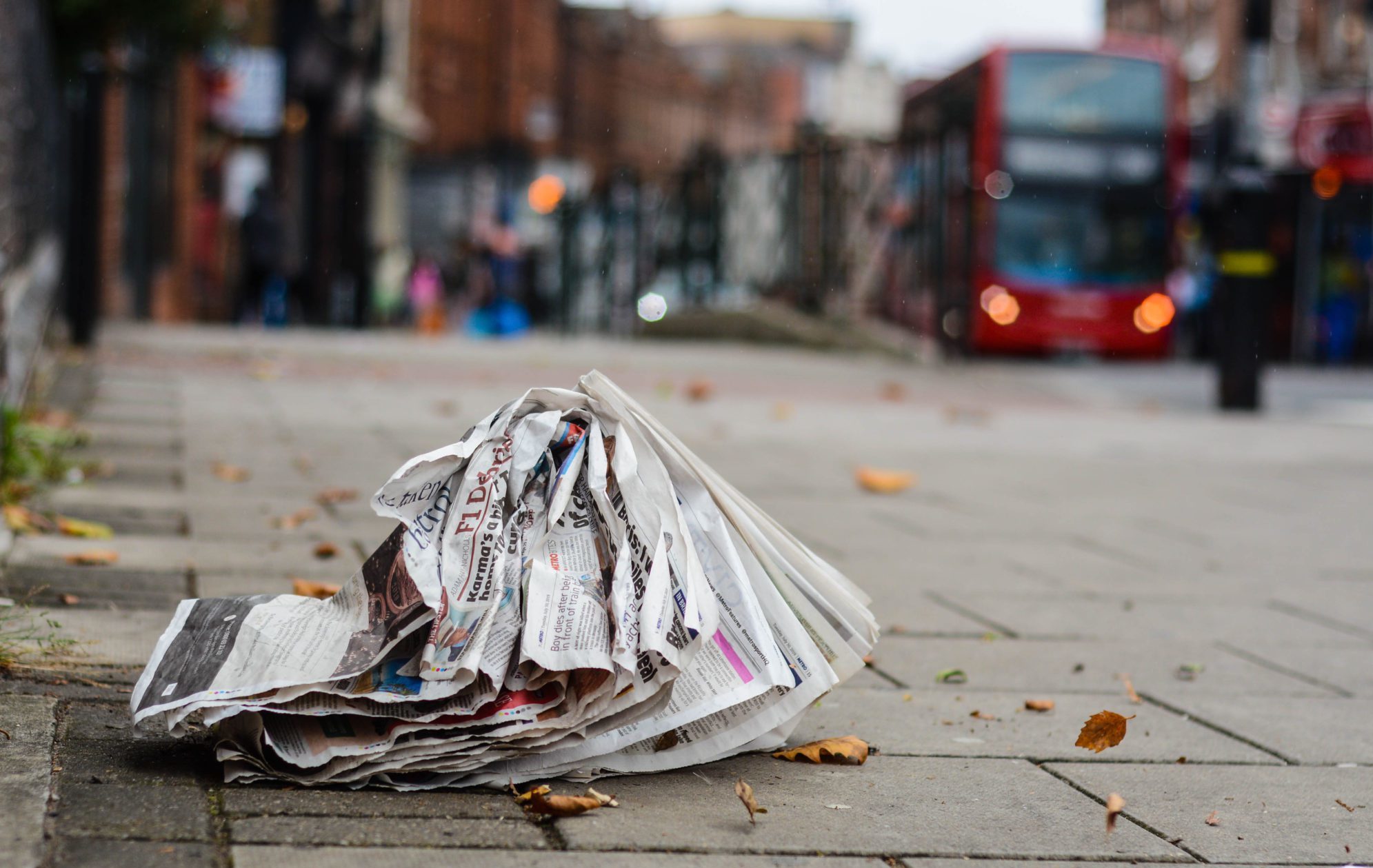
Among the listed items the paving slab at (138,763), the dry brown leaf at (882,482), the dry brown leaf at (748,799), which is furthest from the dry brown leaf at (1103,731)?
the dry brown leaf at (882,482)

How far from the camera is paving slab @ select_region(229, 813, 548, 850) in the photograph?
204 cm

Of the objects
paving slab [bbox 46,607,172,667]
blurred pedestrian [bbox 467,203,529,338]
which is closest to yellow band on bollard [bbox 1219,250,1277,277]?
paving slab [bbox 46,607,172,667]

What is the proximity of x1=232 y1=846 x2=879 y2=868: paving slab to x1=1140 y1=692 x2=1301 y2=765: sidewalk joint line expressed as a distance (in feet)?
3.11

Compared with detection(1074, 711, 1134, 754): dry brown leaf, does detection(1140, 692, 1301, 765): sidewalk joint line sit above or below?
below

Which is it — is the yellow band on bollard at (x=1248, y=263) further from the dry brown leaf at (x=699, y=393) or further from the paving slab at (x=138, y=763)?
the paving slab at (x=138, y=763)

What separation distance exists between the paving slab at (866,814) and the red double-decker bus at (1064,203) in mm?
13457

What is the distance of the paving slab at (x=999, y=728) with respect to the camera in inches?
109

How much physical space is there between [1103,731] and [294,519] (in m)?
2.67

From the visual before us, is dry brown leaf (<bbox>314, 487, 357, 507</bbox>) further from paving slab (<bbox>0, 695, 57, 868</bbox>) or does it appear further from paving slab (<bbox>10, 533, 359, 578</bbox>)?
paving slab (<bbox>0, 695, 57, 868</bbox>)

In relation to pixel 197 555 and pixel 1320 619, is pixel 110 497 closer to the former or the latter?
pixel 197 555

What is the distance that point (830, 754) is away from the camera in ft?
8.61

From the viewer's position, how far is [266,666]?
7.57 feet

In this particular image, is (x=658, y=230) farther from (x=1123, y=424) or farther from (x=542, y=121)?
(x=542, y=121)

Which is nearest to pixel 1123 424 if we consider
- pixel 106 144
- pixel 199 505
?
pixel 199 505
